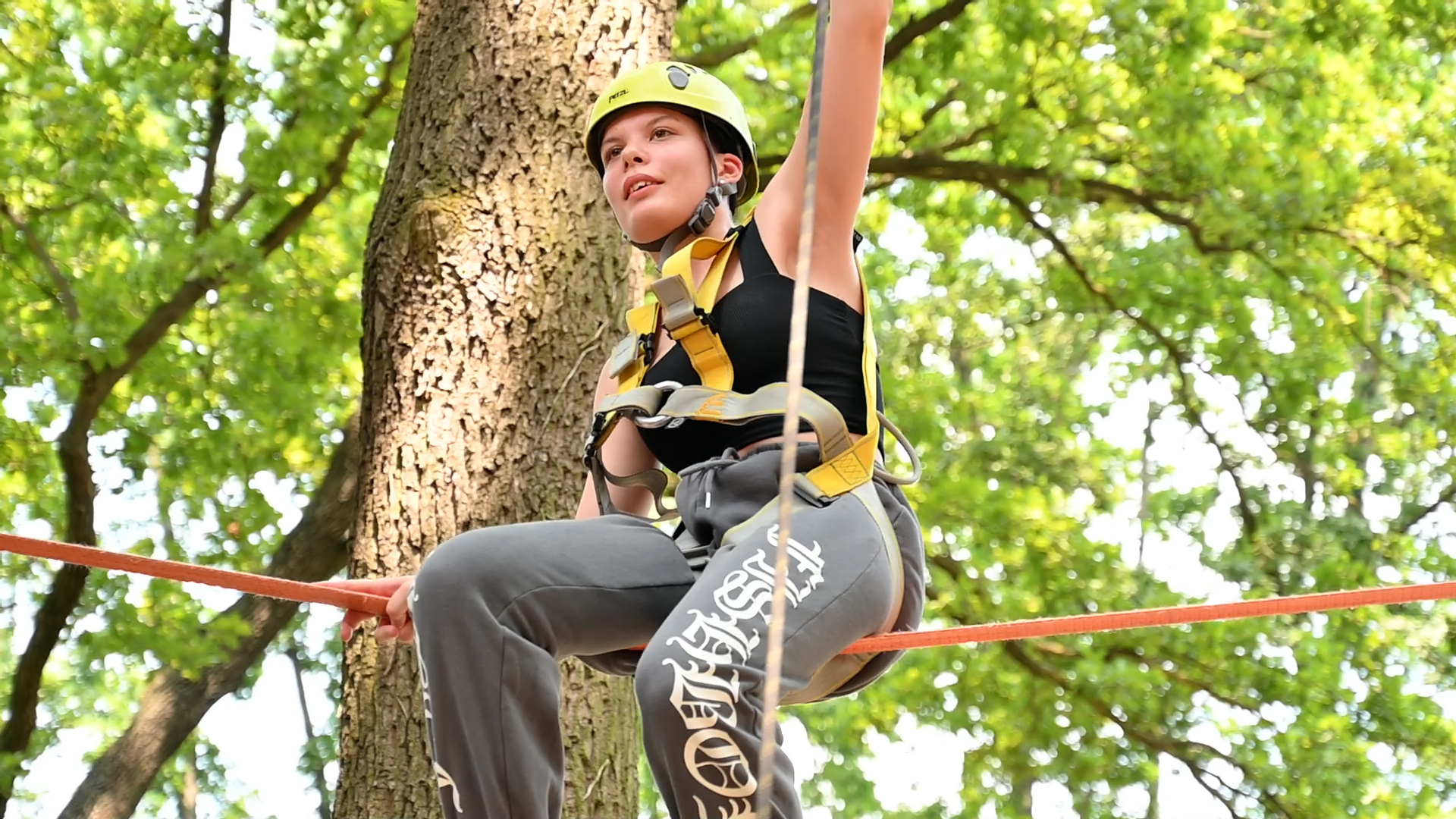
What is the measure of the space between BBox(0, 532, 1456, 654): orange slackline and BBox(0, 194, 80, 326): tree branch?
16.7ft

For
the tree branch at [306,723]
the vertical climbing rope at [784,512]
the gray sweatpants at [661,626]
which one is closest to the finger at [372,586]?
the gray sweatpants at [661,626]

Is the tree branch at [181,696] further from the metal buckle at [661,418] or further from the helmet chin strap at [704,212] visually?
the metal buckle at [661,418]

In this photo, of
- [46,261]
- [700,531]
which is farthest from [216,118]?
[700,531]

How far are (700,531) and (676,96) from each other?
2.59 ft

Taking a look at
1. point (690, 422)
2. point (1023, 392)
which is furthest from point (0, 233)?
point (1023, 392)

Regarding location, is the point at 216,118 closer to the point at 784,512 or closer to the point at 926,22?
the point at 926,22

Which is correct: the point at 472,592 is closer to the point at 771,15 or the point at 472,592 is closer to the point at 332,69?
the point at 332,69

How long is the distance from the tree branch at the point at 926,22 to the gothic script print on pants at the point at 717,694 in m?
6.03

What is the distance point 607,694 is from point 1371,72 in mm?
7302

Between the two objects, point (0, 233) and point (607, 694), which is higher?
point (0, 233)

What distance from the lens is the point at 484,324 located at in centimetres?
351

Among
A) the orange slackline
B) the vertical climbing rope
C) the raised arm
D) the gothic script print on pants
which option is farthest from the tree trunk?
the vertical climbing rope

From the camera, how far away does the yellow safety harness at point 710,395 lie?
7.34 feet

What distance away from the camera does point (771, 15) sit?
891 cm
